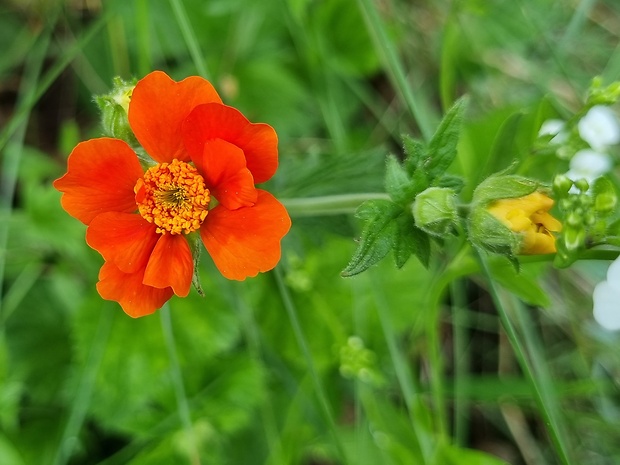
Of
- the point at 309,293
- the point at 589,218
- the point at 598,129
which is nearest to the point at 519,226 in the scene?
the point at 589,218

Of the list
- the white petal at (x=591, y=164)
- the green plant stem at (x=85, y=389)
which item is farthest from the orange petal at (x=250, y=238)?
the white petal at (x=591, y=164)

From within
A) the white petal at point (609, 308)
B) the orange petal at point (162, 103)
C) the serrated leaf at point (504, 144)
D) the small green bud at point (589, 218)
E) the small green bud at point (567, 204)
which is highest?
the orange petal at point (162, 103)

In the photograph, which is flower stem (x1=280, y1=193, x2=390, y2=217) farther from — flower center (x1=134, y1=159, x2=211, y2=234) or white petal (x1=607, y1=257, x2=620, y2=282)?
white petal (x1=607, y1=257, x2=620, y2=282)

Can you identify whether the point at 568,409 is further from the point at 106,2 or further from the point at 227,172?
the point at 106,2

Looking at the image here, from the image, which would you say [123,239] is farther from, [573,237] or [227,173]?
[573,237]

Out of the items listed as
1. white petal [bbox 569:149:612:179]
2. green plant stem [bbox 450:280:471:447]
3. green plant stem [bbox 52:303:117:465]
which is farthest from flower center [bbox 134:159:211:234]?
green plant stem [bbox 450:280:471:447]

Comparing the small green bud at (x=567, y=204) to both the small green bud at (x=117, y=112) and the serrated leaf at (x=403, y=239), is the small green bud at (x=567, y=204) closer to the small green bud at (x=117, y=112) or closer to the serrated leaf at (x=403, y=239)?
the serrated leaf at (x=403, y=239)

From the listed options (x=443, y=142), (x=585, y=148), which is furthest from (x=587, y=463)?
(x=443, y=142)
